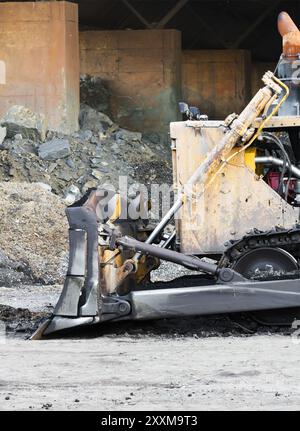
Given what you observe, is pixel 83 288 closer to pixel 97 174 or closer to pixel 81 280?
pixel 81 280

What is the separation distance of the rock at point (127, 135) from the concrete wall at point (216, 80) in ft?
21.4

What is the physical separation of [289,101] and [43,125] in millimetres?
12755

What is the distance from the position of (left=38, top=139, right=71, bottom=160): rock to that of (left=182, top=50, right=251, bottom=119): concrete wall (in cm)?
995

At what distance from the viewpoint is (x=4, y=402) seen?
8719mm

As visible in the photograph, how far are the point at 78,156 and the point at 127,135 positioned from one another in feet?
9.89

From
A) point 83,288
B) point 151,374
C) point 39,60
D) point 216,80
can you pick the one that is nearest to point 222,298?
point 83,288

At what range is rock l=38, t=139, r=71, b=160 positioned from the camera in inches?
947

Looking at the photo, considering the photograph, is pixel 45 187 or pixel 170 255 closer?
pixel 170 255

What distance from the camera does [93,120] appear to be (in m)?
27.2

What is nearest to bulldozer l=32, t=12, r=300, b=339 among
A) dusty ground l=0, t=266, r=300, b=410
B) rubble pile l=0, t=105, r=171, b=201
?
dusty ground l=0, t=266, r=300, b=410

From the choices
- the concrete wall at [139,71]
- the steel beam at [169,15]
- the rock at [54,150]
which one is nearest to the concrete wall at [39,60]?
the rock at [54,150]

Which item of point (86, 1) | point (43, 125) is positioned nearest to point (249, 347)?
point (43, 125)

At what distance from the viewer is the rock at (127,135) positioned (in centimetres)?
2715
